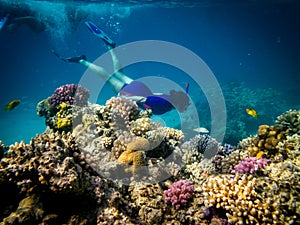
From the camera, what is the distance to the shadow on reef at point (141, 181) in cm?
281

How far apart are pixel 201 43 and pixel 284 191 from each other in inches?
6351

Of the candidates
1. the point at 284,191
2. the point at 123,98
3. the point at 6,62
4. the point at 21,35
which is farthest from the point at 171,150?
the point at 6,62

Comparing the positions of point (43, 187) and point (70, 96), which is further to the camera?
point (70, 96)

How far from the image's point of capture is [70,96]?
24.4 feet

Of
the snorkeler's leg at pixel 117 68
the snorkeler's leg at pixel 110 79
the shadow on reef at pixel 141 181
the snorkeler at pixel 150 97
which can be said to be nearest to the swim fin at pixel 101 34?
the snorkeler at pixel 150 97

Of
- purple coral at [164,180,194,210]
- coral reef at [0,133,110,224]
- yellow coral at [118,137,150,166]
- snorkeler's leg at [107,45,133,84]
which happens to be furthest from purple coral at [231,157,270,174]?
snorkeler's leg at [107,45,133,84]

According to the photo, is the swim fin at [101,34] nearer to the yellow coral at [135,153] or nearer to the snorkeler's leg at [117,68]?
the snorkeler's leg at [117,68]

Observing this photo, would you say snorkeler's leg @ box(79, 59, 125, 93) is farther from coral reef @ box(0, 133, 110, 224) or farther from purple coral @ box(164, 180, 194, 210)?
coral reef @ box(0, 133, 110, 224)

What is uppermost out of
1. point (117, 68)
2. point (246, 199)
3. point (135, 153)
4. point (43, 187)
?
point (117, 68)

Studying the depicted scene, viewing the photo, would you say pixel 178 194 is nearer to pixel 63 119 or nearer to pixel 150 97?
pixel 150 97

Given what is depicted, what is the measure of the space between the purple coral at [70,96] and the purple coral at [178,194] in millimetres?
4932

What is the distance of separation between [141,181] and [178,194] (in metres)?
0.74

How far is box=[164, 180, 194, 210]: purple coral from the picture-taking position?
358 centimetres

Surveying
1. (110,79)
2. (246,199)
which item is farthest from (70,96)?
(246,199)
